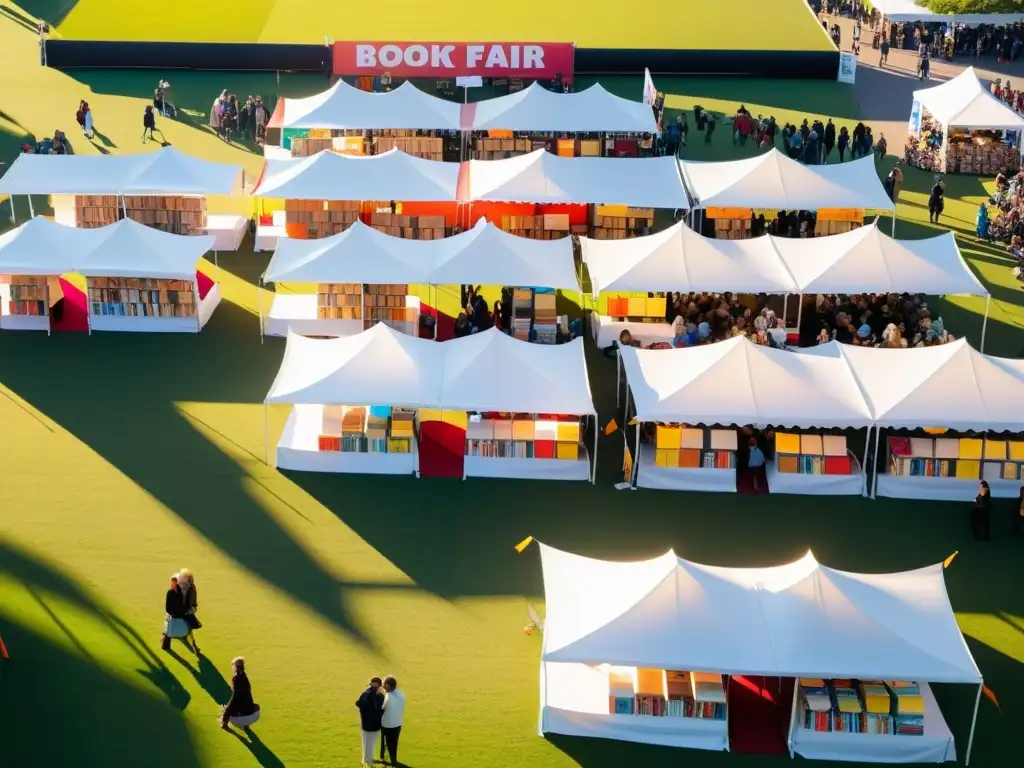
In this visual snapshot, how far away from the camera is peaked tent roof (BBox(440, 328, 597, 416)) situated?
20609 mm

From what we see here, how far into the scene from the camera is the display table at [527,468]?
20953 millimetres

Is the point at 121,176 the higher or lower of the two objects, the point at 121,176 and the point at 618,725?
the higher

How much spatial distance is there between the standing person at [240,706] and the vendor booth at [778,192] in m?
16.3

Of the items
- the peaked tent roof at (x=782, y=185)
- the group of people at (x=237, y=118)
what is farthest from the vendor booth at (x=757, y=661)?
the group of people at (x=237, y=118)

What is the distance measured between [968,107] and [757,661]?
2369cm

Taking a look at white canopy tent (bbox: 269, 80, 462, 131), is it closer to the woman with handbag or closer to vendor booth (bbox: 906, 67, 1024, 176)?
vendor booth (bbox: 906, 67, 1024, 176)

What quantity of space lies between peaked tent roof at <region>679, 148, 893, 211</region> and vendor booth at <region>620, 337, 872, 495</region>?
26.7 ft

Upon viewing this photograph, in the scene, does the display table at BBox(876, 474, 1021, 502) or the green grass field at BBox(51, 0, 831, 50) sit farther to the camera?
the green grass field at BBox(51, 0, 831, 50)

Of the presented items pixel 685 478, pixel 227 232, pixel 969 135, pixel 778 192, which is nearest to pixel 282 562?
pixel 685 478

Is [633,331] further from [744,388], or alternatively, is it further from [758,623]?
[758,623]

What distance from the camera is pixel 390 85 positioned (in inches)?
1560

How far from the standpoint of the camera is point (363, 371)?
69.0 feet

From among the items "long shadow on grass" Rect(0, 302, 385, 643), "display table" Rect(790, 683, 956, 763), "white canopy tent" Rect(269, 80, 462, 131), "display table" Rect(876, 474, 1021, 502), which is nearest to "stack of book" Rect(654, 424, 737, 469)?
"display table" Rect(876, 474, 1021, 502)

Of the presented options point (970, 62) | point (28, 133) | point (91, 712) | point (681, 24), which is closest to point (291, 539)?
point (91, 712)
